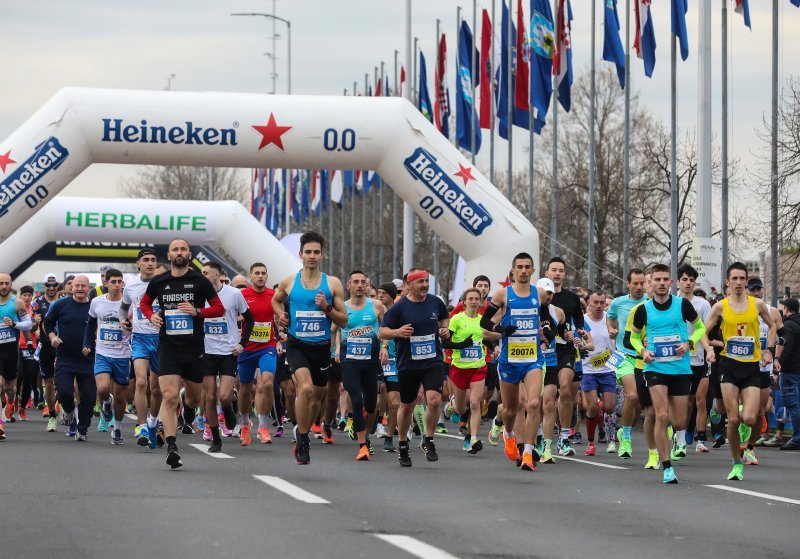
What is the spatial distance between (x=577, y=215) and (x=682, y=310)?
4849cm

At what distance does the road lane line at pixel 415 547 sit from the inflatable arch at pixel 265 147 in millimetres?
17231

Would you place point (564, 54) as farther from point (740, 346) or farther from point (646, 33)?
point (740, 346)

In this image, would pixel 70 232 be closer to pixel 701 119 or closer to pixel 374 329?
pixel 701 119

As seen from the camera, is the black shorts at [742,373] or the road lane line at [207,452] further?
the road lane line at [207,452]

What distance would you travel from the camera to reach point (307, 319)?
15.1m

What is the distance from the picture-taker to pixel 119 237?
39.0 m

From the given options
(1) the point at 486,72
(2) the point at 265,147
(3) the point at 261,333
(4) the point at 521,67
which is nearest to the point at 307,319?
(3) the point at 261,333

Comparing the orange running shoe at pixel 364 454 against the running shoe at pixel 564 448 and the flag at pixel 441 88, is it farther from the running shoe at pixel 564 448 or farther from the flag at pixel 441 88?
the flag at pixel 441 88

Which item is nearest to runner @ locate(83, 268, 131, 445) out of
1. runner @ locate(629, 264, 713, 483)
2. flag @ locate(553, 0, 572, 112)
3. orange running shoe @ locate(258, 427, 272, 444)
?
orange running shoe @ locate(258, 427, 272, 444)

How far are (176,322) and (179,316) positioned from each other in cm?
6

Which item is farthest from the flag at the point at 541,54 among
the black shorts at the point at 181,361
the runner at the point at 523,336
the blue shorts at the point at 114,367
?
the black shorts at the point at 181,361

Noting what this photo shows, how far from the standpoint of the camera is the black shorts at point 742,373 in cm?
1563

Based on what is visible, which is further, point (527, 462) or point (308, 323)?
point (527, 462)

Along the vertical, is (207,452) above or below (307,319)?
below
